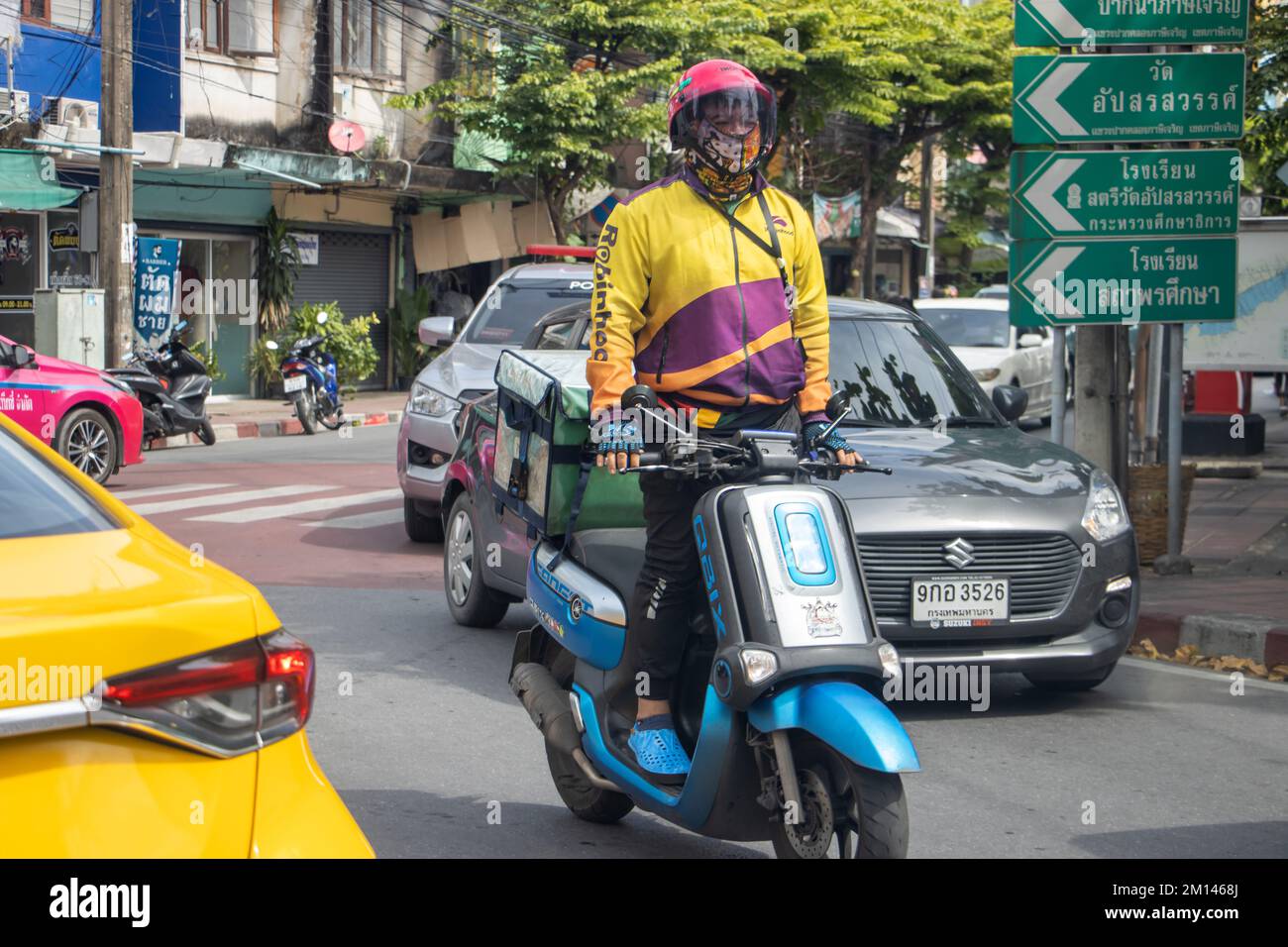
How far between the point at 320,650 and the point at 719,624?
3.84 meters

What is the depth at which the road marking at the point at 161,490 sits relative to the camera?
13.1m

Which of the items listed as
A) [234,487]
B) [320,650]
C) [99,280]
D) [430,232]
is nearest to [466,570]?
[320,650]

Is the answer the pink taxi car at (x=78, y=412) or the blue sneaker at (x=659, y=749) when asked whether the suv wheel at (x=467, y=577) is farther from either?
the pink taxi car at (x=78, y=412)

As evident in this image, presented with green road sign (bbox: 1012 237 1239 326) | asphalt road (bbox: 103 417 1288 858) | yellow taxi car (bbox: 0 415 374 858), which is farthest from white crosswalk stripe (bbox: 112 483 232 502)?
yellow taxi car (bbox: 0 415 374 858)

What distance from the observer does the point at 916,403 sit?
753 cm

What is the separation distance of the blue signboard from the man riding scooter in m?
18.1

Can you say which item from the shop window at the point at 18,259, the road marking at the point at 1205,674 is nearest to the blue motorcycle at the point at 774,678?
the road marking at the point at 1205,674

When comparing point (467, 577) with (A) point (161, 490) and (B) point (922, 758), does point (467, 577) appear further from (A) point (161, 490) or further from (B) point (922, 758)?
(A) point (161, 490)

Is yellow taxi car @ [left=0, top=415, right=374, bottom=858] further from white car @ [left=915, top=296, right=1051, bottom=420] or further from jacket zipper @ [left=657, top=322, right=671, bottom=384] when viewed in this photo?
white car @ [left=915, top=296, right=1051, bottom=420]

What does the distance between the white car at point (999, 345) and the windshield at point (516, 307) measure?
9205 millimetres

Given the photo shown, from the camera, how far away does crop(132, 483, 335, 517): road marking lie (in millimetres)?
12188

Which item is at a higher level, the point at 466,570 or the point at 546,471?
the point at 546,471

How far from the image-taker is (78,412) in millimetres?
13844
